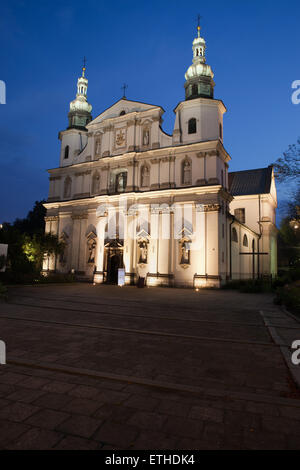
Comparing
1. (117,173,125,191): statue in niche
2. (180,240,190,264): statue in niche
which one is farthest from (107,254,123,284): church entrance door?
(117,173,125,191): statue in niche

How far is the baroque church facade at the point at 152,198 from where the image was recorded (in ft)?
83.2

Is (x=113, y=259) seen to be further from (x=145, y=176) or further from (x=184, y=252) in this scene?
(x=145, y=176)

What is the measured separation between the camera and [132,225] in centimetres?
2809

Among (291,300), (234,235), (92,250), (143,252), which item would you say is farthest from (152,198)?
(291,300)

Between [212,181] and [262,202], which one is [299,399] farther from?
[262,202]

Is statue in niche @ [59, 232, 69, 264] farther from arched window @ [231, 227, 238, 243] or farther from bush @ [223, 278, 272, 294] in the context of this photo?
arched window @ [231, 227, 238, 243]

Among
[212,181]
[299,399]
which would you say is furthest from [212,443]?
[212,181]

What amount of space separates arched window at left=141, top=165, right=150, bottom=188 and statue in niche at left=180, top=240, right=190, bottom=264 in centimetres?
764

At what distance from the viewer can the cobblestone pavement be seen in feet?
8.55

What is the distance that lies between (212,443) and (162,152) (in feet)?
90.9

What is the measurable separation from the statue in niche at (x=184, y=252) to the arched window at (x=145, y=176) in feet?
25.1

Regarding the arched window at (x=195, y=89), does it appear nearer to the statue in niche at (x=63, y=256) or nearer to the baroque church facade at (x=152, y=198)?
the baroque church facade at (x=152, y=198)

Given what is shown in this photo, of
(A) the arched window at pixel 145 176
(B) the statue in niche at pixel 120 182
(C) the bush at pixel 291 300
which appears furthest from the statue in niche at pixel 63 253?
(C) the bush at pixel 291 300

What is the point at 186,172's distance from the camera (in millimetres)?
27312
